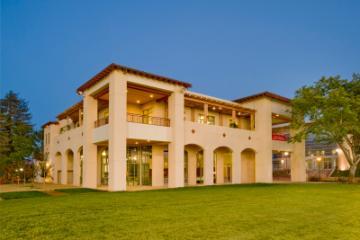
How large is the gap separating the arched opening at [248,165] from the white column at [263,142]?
5.34 ft

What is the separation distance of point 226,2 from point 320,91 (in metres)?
170

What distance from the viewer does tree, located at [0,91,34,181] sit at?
3384 centimetres

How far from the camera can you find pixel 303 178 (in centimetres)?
3216

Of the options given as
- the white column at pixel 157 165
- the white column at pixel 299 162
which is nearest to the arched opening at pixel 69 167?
the white column at pixel 157 165

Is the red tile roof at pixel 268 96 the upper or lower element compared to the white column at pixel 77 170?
upper

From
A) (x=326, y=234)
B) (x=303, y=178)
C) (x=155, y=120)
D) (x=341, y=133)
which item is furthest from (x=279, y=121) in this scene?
(x=326, y=234)

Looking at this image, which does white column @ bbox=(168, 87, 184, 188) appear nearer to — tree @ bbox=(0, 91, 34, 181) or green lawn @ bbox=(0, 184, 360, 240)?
green lawn @ bbox=(0, 184, 360, 240)

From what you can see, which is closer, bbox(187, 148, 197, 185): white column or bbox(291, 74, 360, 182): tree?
bbox(291, 74, 360, 182): tree

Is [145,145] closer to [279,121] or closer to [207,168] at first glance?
[207,168]

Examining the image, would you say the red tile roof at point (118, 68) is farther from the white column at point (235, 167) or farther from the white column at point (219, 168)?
the white column at point (219, 168)

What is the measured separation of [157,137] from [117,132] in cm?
322

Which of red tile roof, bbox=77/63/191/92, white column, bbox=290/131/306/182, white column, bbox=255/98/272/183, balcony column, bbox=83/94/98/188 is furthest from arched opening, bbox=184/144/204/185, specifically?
white column, bbox=290/131/306/182

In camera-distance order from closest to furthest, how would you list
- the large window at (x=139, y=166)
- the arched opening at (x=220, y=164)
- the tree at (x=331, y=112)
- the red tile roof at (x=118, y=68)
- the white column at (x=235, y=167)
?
1. the red tile roof at (x=118, y=68)
2. the tree at (x=331, y=112)
3. the large window at (x=139, y=166)
4. the white column at (x=235, y=167)
5. the arched opening at (x=220, y=164)

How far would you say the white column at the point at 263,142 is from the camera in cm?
2861
